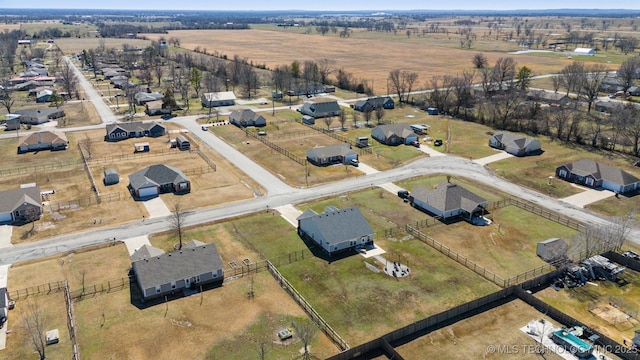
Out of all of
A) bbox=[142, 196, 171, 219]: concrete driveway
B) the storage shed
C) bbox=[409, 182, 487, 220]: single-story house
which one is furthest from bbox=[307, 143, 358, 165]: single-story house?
the storage shed

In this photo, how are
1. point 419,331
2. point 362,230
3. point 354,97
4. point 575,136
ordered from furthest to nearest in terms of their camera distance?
point 354,97 < point 575,136 < point 362,230 < point 419,331

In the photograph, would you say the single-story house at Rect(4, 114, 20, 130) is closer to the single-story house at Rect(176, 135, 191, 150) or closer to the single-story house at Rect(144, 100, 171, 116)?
the single-story house at Rect(144, 100, 171, 116)

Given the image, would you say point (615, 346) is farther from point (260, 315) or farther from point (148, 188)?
point (148, 188)

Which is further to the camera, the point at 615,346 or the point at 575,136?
the point at 575,136

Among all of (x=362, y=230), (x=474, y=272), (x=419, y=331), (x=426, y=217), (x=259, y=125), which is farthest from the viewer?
(x=259, y=125)

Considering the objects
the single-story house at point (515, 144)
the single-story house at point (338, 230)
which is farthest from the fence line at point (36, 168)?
the single-story house at point (515, 144)

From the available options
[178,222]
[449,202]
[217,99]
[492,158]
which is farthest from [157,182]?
[217,99]

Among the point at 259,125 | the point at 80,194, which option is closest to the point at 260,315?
the point at 80,194
